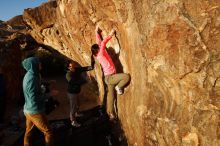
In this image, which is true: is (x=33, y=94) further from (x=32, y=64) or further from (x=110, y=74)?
(x=110, y=74)

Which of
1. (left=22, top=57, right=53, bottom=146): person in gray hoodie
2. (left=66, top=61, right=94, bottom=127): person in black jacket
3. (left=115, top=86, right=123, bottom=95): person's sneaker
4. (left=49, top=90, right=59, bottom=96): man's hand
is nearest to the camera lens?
(left=22, top=57, right=53, bottom=146): person in gray hoodie

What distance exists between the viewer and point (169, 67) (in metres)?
6.60

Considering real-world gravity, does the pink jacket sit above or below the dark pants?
above

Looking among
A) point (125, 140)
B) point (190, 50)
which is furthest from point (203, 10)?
point (125, 140)

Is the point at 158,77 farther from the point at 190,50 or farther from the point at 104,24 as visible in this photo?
the point at 104,24

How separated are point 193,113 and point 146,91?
1.43m

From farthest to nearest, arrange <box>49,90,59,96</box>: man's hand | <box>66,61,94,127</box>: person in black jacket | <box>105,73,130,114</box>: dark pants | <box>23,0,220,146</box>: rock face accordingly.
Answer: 1. <box>49,90,59,96</box>: man's hand
2. <box>66,61,94,127</box>: person in black jacket
3. <box>105,73,130,114</box>: dark pants
4. <box>23,0,220,146</box>: rock face

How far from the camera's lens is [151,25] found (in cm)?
680

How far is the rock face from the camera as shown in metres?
6.09

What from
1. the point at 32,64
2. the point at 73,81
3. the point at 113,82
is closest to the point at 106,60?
the point at 113,82

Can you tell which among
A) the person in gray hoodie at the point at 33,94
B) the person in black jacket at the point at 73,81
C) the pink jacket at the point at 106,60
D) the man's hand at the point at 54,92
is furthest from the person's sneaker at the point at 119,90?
the man's hand at the point at 54,92

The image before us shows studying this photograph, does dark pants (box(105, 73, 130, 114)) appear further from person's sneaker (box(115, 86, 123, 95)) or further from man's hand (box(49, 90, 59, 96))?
man's hand (box(49, 90, 59, 96))

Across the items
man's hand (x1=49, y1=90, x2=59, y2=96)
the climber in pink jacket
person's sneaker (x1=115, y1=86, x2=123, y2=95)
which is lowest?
man's hand (x1=49, y1=90, x2=59, y2=96)

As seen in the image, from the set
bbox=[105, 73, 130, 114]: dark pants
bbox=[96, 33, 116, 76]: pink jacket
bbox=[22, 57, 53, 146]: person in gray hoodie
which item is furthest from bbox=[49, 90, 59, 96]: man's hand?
bbox=[22, 57, 53, 146]: person in gray hoodie
